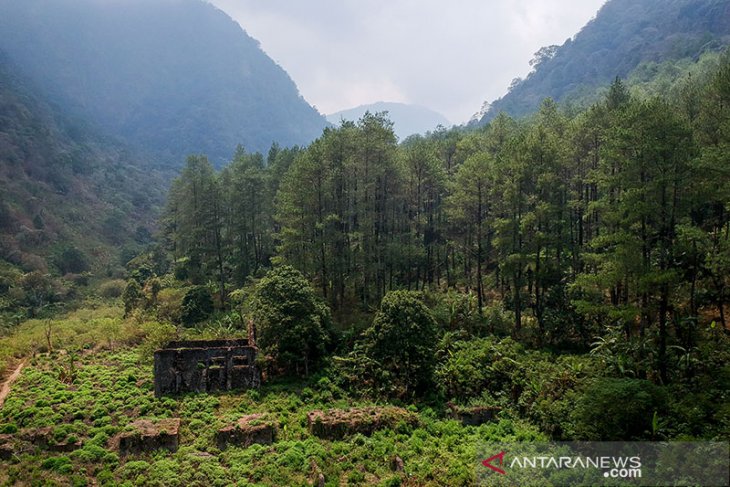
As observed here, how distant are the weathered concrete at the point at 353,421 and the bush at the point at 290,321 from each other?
16.3 ft

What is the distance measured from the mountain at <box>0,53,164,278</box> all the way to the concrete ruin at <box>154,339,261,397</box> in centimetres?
4408

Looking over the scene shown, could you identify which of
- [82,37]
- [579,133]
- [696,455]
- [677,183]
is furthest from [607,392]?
[82,37]

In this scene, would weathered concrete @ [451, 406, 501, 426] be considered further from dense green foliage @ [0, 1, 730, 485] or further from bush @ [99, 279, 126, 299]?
bush @ [99, 279, 126, 299]

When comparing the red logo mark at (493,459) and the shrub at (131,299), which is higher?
the shrub at (131,299)

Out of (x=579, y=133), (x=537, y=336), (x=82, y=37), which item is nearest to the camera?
(x=537, y=336)

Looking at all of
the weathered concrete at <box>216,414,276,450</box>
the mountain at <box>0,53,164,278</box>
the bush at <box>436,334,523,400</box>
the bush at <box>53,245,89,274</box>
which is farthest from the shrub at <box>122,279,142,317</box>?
Answer: the bush at <box>53,245,89,274</box>

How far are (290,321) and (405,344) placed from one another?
21.5 ft

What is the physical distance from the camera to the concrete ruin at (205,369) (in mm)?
24375

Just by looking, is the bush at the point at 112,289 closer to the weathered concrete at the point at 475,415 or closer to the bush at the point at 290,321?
the bush at the point at 290,321

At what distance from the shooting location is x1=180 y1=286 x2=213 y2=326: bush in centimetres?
3572

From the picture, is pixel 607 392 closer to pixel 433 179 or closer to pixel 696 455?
pixel 696 455

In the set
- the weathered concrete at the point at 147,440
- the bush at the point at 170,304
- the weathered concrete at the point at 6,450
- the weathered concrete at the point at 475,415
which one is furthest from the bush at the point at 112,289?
the weathered concrete at the point at 475,415

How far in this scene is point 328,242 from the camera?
34.0m

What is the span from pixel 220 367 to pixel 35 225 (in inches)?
2485
